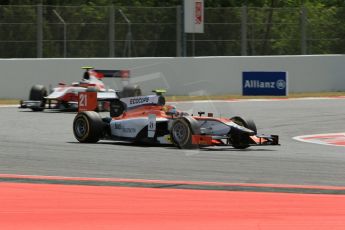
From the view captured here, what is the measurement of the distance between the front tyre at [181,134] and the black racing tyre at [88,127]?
1.30 metres

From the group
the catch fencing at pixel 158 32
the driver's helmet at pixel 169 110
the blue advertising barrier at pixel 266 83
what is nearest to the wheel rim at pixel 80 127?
the driver's helmet at pixel 169 110

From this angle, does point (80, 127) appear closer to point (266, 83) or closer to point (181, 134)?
point (181, 134)

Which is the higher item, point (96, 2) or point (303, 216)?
point (96, 2)

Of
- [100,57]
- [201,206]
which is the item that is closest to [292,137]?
[201,206]

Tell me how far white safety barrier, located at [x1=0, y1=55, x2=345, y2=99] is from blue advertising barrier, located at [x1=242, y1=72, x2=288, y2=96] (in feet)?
31.0

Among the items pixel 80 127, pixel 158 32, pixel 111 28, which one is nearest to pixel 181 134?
pixel 80 127

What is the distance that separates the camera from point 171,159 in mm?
11422

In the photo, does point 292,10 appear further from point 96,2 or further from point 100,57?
point 96,2

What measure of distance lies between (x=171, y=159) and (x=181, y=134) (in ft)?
4.32

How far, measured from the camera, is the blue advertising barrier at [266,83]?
12344 mm

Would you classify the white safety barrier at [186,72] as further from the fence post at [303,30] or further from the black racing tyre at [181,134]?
the black racing tyre at [181,134]

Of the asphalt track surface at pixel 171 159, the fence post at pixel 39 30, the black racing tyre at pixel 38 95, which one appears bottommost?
the asphalt track surface at pixel 171 159

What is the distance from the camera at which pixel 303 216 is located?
23.6ft

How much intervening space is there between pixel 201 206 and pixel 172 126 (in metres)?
5.23
